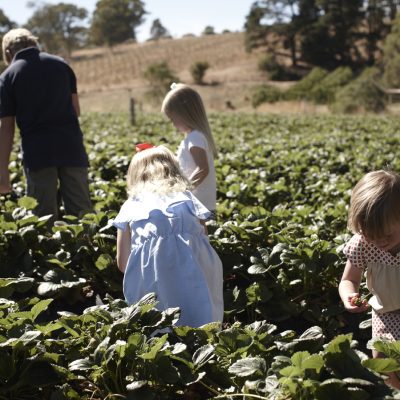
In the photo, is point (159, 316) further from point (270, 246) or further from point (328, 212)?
point (328, 212)

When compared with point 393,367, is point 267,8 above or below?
above

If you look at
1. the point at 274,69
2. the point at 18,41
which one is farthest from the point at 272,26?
the point at 18,41

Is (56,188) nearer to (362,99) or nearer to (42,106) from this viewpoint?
(42,106)

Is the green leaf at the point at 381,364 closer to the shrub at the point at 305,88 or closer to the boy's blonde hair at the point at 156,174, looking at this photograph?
the boy's blonde hair at the point at 156,174

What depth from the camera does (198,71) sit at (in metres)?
67.8

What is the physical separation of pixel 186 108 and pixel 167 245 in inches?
64.5

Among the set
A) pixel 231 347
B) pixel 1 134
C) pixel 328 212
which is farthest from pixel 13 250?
pixel 328 212

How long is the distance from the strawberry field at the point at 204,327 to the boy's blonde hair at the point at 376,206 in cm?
48

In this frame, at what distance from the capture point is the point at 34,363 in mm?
2592

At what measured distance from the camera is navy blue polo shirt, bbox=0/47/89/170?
16.4 ft

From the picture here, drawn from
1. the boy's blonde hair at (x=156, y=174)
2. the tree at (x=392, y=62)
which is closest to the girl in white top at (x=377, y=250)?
the boy's blonde hair at (x=156, y=174)

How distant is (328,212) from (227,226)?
1.62 meters

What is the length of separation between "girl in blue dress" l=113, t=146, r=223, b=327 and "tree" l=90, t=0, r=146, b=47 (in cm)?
9661

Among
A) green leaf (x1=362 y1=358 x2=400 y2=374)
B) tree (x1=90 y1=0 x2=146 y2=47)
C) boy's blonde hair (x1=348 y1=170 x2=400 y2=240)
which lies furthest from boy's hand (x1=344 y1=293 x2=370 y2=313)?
tree (x1=90 y1=0 x2=146 y2=47)
